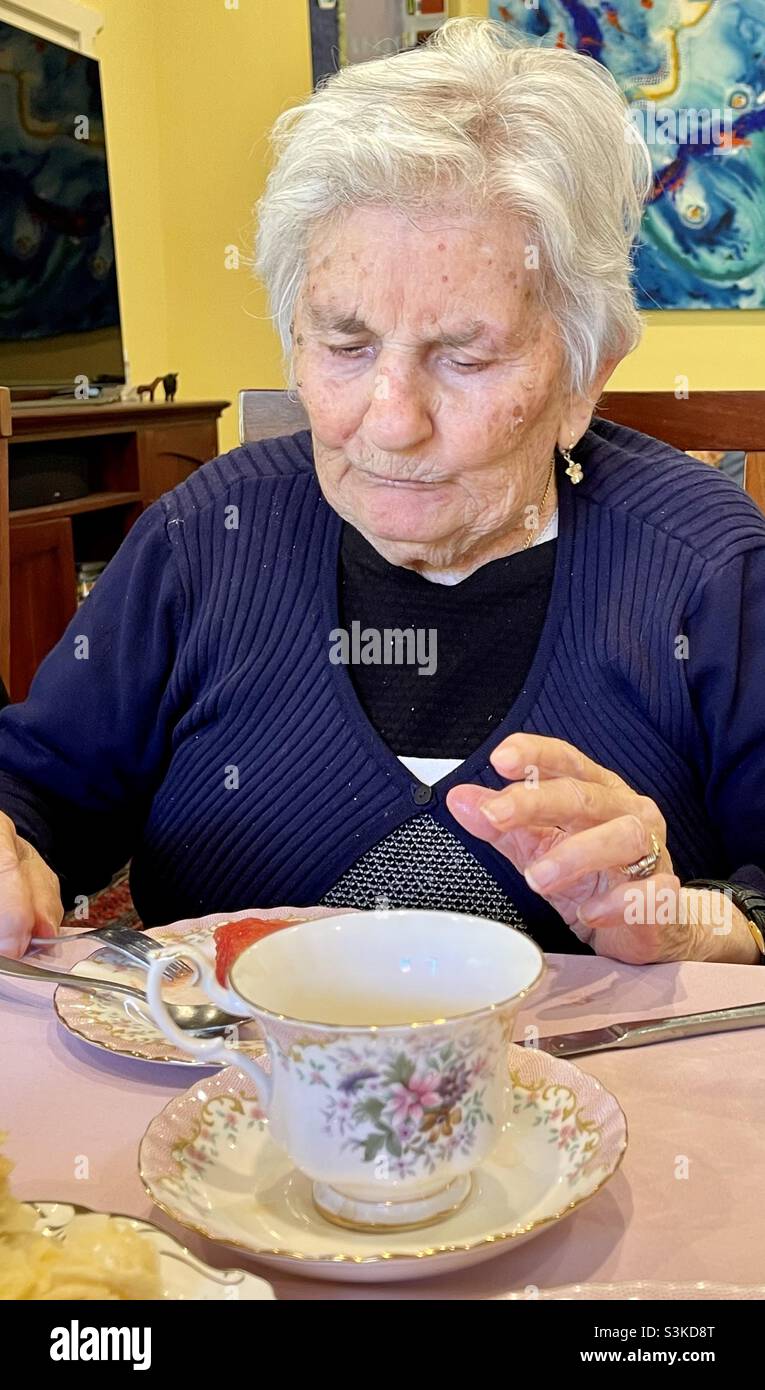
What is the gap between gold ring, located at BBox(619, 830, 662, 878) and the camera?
0.89 meters

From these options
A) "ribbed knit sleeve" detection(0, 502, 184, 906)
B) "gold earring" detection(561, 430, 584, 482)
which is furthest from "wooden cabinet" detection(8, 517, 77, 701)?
"gold earring" detection(561, 430, 584, 482)

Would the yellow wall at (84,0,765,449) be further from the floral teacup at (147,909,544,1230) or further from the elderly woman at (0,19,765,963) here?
the floral teacup at (147,909,544,1230)

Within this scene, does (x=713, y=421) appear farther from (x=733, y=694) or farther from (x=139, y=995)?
(x=139, y=995)

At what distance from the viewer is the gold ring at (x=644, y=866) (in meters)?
0.89

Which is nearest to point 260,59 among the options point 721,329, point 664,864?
point 721,329

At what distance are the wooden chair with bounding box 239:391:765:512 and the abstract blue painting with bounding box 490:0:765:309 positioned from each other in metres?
2.88

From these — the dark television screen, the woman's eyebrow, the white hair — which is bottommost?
the woman's eyebrow

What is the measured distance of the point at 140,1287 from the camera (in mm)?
405

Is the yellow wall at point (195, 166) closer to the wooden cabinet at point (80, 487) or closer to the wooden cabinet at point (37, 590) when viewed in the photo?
the wooden cabinet at point (80, 487)

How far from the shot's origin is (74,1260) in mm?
397

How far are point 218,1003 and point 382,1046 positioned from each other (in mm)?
89

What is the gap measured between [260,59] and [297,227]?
4127 millimetres

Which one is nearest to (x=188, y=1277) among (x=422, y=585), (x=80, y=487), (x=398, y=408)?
(x=398, y=408)
